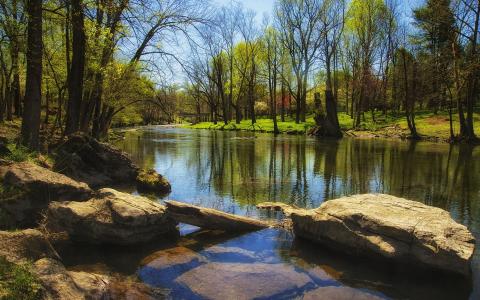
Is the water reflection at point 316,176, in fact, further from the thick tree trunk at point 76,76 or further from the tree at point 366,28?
the tree at point 366,28

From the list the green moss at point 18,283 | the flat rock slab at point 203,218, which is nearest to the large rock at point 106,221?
the flat rock slab at point 203,218

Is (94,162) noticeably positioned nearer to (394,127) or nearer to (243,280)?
(243,280)

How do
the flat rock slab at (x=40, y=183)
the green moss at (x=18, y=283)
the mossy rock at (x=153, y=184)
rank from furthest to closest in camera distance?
the mossy rock at (x=153, y=184)
the flat rock slab at (x=40, y=183)
the green moss at (x=18, y=283)

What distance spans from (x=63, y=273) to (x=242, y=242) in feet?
15.3

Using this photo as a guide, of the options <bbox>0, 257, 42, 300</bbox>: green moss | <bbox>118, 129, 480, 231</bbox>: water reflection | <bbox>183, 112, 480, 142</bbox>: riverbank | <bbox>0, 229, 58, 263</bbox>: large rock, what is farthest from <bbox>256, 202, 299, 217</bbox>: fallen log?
<bbox>183, 112, 480, 142</bbox>: riverbank

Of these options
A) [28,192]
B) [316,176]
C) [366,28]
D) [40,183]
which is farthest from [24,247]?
[366,28]

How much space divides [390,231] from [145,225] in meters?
5.08

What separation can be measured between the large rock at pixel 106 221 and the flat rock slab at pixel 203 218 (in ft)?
2.71

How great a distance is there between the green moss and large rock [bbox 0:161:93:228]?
131 inches

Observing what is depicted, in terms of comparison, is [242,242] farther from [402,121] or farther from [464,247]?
[402,121]

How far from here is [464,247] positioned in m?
7.84

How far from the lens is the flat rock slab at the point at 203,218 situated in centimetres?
1051

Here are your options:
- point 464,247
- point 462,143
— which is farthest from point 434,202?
point 462,143

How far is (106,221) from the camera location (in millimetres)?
9023
